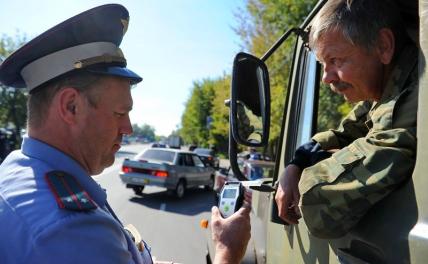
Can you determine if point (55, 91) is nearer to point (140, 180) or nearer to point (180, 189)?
point (140, 180)

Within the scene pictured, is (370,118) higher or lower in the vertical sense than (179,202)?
higher

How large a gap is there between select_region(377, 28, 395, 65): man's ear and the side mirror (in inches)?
30.7

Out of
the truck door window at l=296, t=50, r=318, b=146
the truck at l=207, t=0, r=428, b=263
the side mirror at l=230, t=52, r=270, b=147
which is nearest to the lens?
the truck at l=207, t=0, r=428, b=263

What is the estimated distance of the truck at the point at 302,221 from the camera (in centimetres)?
92

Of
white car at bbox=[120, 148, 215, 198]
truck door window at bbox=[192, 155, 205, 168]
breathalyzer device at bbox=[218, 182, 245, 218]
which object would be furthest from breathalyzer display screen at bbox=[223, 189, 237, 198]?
truck door window at bbox=[192, 155, 205, 168]

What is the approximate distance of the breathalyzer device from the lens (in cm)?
158

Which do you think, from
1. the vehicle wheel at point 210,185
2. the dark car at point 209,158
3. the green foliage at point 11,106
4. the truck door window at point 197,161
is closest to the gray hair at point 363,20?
the truck door window at point 197,161

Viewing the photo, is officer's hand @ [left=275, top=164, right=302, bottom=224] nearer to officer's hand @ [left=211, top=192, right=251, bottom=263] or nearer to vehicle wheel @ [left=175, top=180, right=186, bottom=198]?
officer's hand @ [left=211, top=192, right=251, bottom=263]

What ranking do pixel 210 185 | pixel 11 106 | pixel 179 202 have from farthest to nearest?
pixel 11 106
pixel 210 185
pixel 179 202

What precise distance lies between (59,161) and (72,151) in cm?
7

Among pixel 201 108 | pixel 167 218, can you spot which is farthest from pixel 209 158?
pixel 201 108

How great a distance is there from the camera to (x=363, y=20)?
1.20 m

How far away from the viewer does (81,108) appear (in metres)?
1.28

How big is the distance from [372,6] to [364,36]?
0.11 meters
